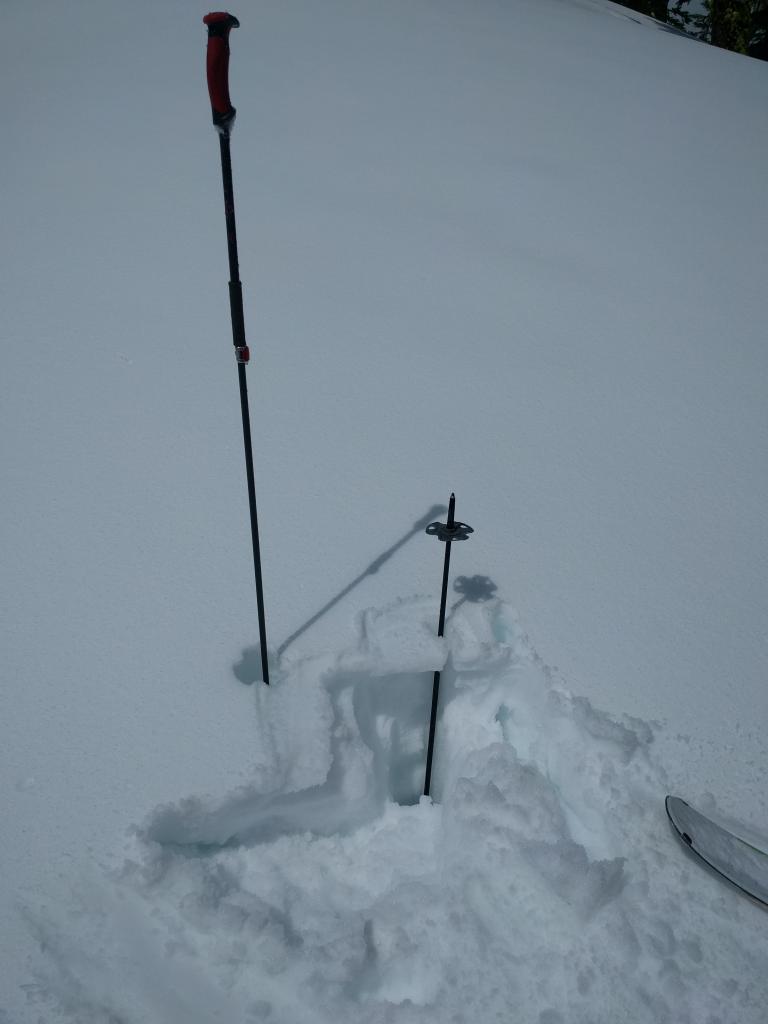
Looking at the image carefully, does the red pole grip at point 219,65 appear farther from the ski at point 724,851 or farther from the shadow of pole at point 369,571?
the ski at point 724,851

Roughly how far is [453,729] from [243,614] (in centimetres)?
73

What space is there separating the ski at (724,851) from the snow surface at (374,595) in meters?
0.04

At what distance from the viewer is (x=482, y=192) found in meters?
5.01

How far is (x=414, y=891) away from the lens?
63.0 inches

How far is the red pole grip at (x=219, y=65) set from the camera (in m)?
1.31

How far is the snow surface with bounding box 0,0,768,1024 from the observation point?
149 cm

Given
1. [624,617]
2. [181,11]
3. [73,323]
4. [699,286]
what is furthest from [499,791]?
[181,11]

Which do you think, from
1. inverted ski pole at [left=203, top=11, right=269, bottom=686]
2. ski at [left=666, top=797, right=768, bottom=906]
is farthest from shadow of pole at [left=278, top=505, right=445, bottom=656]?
ski at [left=666, top=797, right=768, bottom=906]

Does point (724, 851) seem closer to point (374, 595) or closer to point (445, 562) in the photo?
point (445, 562)

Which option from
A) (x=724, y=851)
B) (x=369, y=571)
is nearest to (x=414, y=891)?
(x=724, y=851)

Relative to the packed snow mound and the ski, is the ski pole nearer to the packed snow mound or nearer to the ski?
the packed snow mound

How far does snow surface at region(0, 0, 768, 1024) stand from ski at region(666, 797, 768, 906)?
0.14ft

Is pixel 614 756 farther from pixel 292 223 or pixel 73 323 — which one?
pixel 292 223

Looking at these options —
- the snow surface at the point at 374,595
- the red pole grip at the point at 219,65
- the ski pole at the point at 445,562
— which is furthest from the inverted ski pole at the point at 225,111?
the snow surface at the point at 374,595
